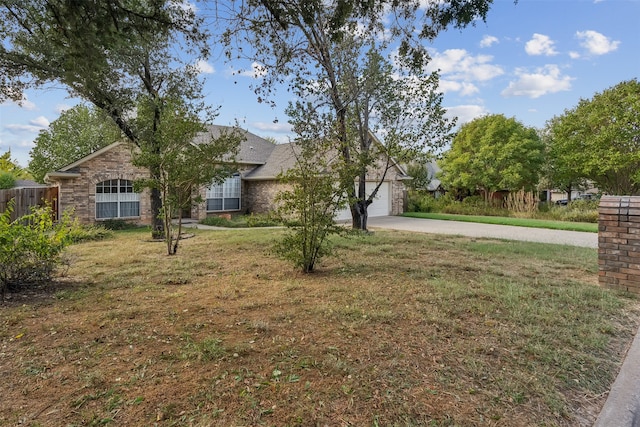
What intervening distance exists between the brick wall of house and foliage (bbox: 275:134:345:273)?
1033 cm

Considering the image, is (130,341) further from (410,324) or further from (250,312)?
(410,324)

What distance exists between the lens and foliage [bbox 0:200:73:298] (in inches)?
175

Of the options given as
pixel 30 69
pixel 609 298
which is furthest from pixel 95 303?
pixel 30 69

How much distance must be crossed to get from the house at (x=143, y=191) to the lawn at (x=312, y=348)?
6.61 meters

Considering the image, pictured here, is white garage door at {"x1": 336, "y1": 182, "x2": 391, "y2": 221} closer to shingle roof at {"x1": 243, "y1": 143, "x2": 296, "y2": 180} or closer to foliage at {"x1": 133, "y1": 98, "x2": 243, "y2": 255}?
shingle roof at {"x1": 243, "y1": 143, "x2": 296, "y2": 180}

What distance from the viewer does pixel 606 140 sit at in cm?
1866

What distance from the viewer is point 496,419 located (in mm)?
2227

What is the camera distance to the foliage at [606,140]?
18094 millimetres

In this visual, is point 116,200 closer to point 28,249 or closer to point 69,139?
point 28,249

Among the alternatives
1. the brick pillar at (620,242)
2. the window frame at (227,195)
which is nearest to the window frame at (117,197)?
the window frame at (227,195)

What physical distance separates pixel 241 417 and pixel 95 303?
3.09 m

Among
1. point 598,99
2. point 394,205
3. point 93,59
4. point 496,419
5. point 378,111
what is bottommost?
point 496,419

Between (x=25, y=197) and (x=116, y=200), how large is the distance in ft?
9.66

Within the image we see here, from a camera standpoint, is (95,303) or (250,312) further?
(95,303)
